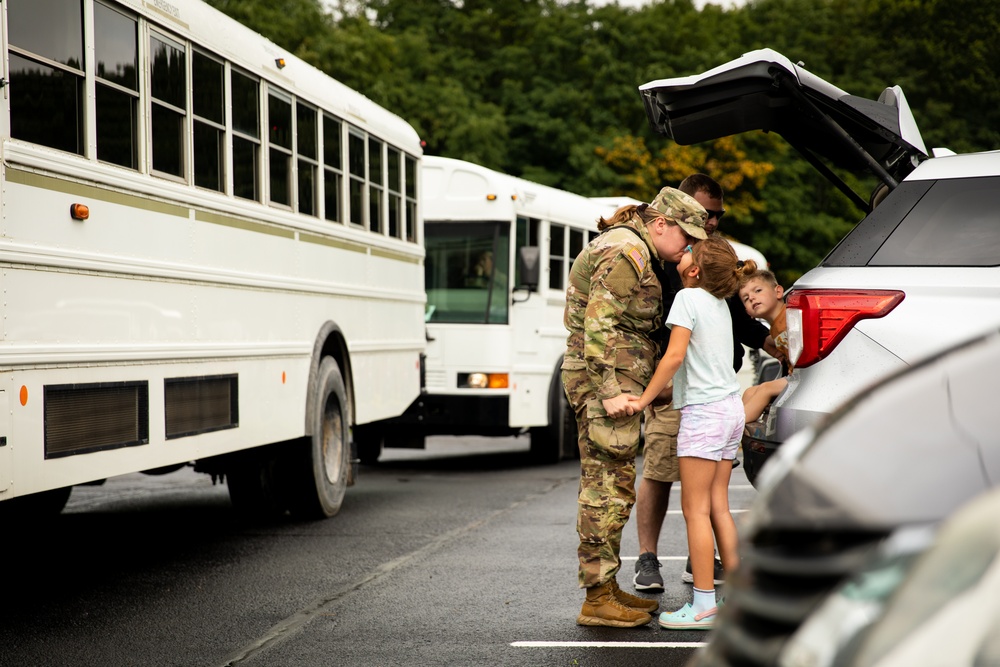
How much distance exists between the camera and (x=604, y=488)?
5.75 m

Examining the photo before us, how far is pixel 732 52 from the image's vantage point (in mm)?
42031

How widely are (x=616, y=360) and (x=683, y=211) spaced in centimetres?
68

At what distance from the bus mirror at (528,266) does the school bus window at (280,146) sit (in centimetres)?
521

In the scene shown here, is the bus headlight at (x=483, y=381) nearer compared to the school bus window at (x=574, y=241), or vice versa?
the bus headlight at (x=483, y=381)

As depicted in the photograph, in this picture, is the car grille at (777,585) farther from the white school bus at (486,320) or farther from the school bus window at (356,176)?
the white school bus at (486,320)

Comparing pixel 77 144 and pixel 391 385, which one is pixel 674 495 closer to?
pixel 391 385

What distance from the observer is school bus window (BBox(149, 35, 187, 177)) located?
684cm

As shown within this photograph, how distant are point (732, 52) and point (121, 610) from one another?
125ft

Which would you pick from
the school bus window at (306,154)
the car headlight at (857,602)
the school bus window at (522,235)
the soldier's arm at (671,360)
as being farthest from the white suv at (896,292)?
the school bus window at (522,235)

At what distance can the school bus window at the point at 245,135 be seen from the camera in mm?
7988

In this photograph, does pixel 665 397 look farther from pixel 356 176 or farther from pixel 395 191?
pixel 395 191

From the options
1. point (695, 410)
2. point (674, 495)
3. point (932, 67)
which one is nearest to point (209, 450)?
point (695, 410)

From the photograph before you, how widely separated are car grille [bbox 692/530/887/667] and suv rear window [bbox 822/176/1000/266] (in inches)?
110

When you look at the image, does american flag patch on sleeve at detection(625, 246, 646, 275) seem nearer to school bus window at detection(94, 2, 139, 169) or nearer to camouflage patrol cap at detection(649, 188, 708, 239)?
camouflage patrol cap at detection(649, 188, 708, 239)
